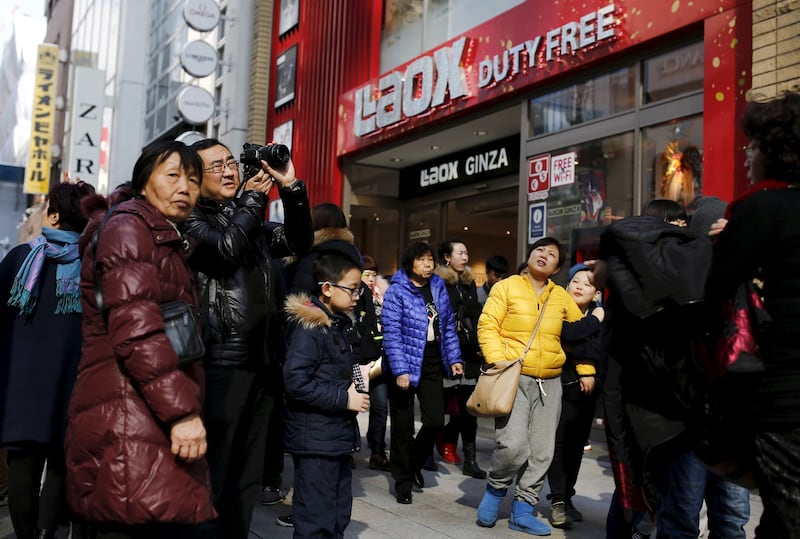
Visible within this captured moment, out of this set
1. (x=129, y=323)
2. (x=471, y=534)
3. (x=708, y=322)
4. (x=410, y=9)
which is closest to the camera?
(x=129, y=323)

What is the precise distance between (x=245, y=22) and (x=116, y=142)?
14.4 metres

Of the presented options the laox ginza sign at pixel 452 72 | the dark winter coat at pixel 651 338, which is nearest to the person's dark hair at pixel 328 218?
the dark winter coat at pixel 651 338

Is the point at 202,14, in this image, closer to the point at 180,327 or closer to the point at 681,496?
the point at 180,327

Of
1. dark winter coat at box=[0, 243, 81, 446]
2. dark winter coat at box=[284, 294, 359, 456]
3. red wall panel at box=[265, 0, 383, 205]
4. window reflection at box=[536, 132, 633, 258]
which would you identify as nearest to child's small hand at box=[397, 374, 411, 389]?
dark winter coat at box=[284, 294, 359, 456]

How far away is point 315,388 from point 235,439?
44 centimetres

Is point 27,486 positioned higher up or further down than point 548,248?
further down

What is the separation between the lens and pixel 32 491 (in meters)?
4.27

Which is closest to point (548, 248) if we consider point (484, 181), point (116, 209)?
point (116, 209)

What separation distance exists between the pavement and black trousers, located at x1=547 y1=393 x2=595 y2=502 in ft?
0.88

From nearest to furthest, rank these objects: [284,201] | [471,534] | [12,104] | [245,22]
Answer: [284,201] → [471,534] → [245,22] → [12,104]

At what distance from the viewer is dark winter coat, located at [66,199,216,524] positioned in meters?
2.58

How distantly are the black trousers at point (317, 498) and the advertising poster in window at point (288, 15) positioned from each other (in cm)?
1394

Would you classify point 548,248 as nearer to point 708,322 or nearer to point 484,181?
point 708,322

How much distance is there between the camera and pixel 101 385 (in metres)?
2.71
